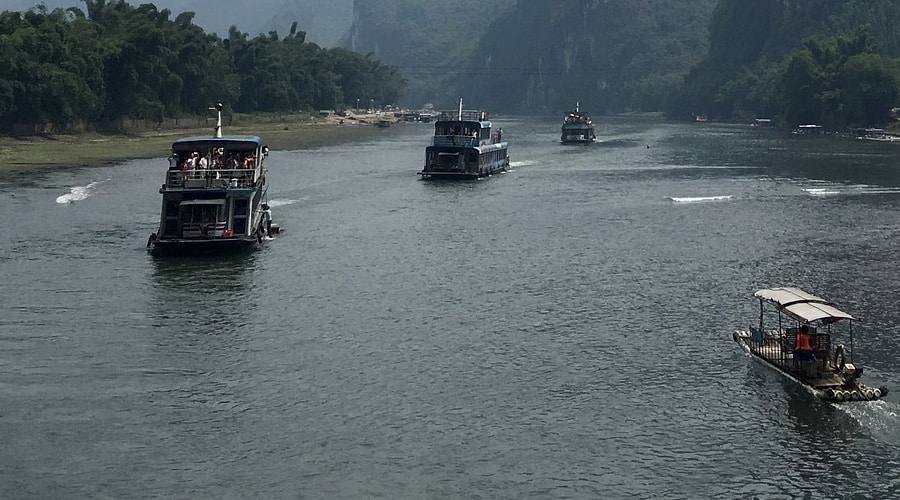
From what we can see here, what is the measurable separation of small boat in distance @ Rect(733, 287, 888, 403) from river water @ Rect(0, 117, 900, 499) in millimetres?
521

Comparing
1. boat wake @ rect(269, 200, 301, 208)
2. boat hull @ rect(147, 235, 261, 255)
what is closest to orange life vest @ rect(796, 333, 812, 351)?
boat hull @ rect(147, 235, 261, 255)

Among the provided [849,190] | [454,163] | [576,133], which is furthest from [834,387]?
[576,133]

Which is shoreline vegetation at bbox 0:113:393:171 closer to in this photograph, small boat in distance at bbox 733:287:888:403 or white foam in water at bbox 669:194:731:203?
white foam in water at bbox 669:194:731:203

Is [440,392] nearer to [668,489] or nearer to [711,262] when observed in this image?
[668,489]

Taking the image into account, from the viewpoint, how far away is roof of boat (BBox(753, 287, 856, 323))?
132ft

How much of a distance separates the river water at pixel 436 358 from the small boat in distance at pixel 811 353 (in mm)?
521

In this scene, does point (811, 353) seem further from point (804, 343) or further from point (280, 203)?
point (280, 203)

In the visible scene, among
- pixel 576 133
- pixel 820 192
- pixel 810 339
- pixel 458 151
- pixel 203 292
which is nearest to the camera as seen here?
pixel 810 339

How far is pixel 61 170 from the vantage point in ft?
363

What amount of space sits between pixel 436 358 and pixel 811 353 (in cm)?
1352

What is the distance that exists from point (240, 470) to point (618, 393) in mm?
13617

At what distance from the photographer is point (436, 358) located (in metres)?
43.9

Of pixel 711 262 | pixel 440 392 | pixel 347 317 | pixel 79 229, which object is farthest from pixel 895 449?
pixel 79 229

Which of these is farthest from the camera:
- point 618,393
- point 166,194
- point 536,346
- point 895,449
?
point 166,194
